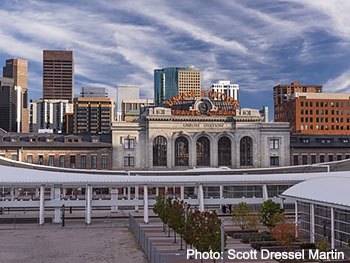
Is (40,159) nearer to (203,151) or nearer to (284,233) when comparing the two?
(203,151)

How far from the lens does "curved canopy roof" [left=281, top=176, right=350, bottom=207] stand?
46938 mm

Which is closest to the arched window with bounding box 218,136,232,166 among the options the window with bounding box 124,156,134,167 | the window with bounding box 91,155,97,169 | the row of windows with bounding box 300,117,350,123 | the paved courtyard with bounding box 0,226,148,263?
the window with bounding box 124,156,134,167

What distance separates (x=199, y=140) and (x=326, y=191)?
3000 inches

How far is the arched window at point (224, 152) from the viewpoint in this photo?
127 meters

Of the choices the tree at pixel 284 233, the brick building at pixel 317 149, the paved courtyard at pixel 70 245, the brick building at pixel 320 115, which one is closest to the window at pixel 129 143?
the brick building at pixel 317 149

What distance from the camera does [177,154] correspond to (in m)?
125

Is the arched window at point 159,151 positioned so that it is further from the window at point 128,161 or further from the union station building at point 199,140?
the window at point 128,161

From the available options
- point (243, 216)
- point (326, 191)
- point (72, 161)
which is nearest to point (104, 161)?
point (72, 161)

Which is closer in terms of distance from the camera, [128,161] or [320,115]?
[128,161]

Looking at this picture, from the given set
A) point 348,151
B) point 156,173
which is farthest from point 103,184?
point 348,151

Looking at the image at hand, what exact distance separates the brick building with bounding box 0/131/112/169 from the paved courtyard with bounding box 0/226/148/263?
61.5m

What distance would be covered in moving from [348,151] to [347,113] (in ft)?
227

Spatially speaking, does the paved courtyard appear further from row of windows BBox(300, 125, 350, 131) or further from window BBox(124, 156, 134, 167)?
row of windows BBox(300, 125, 350, 131)

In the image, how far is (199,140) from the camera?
415 ft
